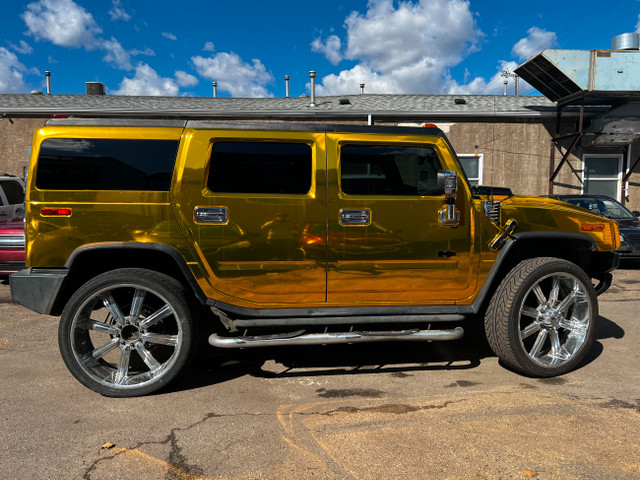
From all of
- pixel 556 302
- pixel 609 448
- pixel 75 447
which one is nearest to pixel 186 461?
pixel 75 447

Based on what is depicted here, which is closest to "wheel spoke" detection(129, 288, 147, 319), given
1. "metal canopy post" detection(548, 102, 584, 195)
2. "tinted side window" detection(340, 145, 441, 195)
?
"tinted side window" detection(340, 145, 441, 195)

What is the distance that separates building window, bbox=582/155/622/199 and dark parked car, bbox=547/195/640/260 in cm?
429

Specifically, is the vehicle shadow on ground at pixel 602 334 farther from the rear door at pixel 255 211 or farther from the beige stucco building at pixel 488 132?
the beige stucco building at pixel 488 132

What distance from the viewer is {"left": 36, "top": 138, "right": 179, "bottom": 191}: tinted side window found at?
124 inches

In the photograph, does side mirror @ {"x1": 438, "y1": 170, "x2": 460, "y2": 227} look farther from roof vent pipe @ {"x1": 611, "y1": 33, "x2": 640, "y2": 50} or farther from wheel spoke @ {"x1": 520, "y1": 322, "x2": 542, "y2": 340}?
roof vent pipe @ {"x1": 611, "y1": 33, "x2": 640, "y2": 50}

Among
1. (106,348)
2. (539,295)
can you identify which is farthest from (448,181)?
(106,348)

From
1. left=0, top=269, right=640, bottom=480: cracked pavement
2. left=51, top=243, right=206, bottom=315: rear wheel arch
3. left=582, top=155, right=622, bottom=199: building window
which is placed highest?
left=582, top=155, right=622, bottom=199: building window

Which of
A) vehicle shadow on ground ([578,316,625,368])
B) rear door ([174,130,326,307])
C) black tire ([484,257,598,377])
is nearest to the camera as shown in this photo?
rear door ([174,130,326,307])

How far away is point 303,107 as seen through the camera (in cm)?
1388

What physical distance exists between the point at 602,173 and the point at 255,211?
14.1m

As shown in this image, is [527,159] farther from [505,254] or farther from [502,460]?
[502,460]

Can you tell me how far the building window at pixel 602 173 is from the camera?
44.6 feet

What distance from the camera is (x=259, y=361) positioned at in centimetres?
402

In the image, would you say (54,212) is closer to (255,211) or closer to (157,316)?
(157,316)
